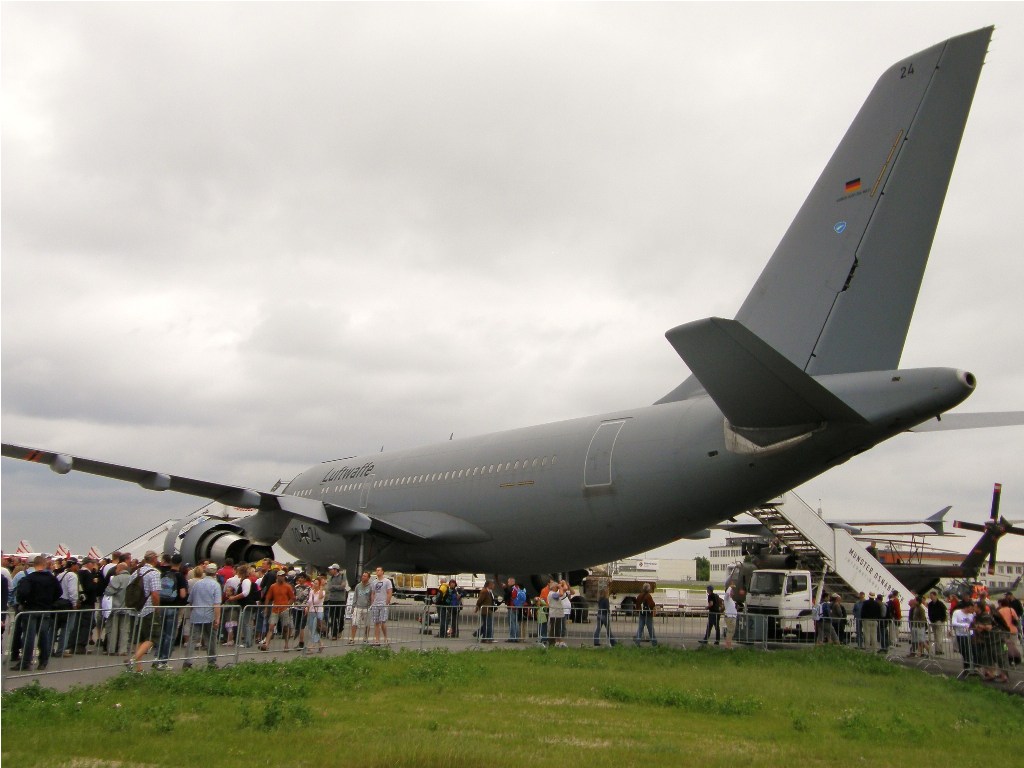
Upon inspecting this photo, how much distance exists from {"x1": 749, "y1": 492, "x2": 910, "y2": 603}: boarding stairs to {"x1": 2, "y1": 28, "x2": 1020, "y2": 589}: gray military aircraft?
36.6 feet

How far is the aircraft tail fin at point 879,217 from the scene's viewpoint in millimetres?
12086

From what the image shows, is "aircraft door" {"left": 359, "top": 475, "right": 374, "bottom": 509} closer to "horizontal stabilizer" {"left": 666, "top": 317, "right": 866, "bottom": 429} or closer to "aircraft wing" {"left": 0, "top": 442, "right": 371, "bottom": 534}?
"aircraft wing" {"left": 0, "top": 442, "right": 371, "bottom": 534}

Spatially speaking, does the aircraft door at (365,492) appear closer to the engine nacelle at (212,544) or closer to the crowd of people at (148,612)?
the engine nacelle at (212,544)

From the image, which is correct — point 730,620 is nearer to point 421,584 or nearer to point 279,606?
point 279,606

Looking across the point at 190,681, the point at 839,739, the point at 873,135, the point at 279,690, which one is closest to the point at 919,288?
the point at 873,135

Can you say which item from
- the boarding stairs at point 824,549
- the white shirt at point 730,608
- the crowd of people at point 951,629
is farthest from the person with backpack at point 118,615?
the boarding stairs at point 824,549

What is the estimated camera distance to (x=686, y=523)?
48.8 feet

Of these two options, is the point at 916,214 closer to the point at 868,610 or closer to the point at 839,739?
the point at 839,739

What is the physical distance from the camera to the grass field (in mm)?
6836

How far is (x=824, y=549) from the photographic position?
27094mm

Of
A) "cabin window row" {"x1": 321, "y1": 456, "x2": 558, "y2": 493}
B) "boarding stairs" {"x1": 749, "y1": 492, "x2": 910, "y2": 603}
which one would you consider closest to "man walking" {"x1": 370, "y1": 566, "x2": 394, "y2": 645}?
"cabin window row" {"x1": 321, "y1": 456, "x2": 558, "y2": 493}

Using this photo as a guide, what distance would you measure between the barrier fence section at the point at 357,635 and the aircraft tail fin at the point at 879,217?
5.54 meters

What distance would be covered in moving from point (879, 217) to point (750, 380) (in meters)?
3.47

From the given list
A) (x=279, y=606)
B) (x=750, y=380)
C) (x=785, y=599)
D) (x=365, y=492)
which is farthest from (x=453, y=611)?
(x=750, y=380)
